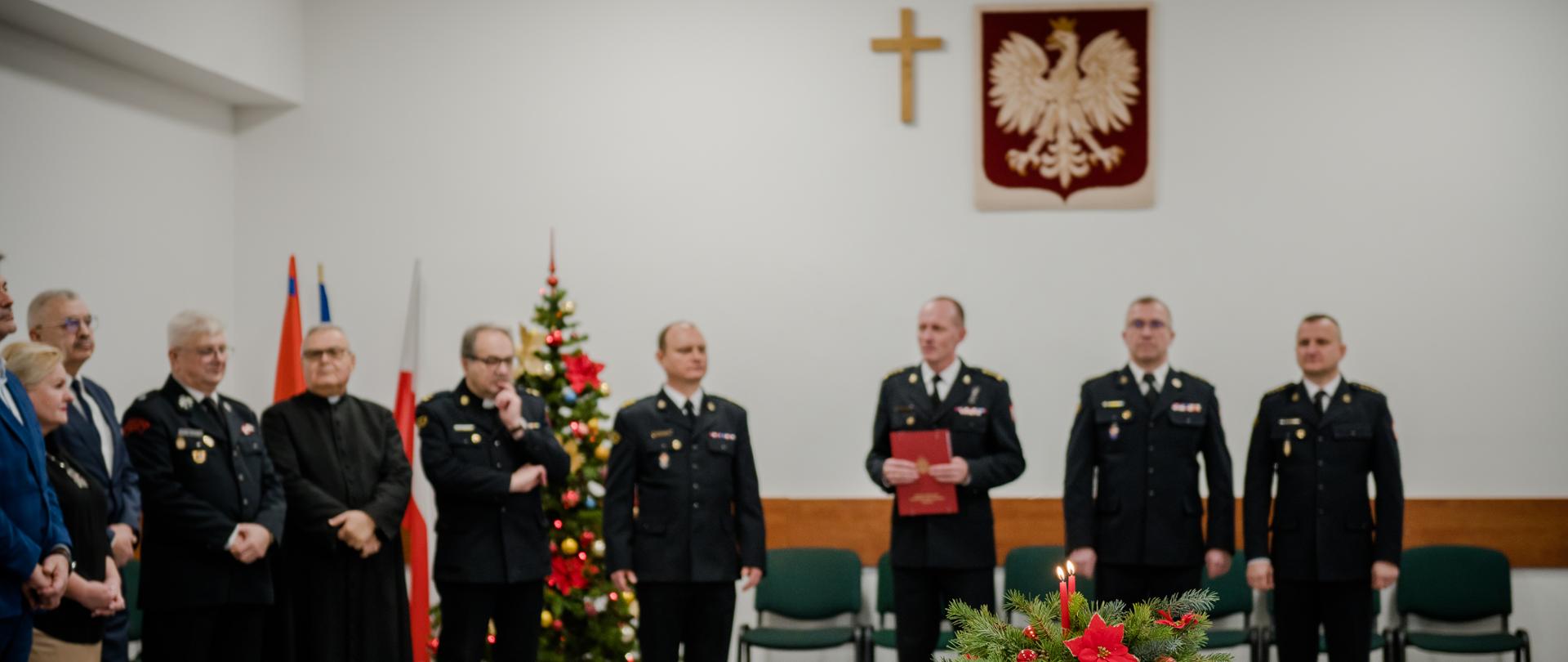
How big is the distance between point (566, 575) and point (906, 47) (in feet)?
9.33

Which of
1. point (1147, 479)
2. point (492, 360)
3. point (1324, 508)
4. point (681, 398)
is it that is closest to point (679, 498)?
point (681, 398)

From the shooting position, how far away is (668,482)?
470 centimetres

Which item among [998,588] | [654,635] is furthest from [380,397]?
[998,588]

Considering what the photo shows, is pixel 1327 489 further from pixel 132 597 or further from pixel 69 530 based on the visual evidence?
pixel 132 597

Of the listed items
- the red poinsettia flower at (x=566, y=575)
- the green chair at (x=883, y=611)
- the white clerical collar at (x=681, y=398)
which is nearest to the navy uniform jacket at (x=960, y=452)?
the white clerical collar at (x=681, y=398)

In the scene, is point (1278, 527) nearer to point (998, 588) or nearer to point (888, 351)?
point (998, 588)

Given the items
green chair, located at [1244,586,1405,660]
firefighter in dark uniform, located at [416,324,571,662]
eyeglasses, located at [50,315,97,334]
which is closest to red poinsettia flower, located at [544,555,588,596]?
firefighter in dark uniform, located at [416,324,571,662]

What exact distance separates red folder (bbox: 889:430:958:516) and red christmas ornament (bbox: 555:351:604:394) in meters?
1.45

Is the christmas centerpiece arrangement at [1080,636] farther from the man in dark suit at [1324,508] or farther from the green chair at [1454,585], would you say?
the green chair at [1454,585]

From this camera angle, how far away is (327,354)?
14.6 ft

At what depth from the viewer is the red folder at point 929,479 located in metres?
4.65

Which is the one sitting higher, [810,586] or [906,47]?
[906,47]

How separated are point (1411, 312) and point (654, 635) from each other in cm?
378

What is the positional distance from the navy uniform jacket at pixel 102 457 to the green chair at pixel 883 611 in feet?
9.58
